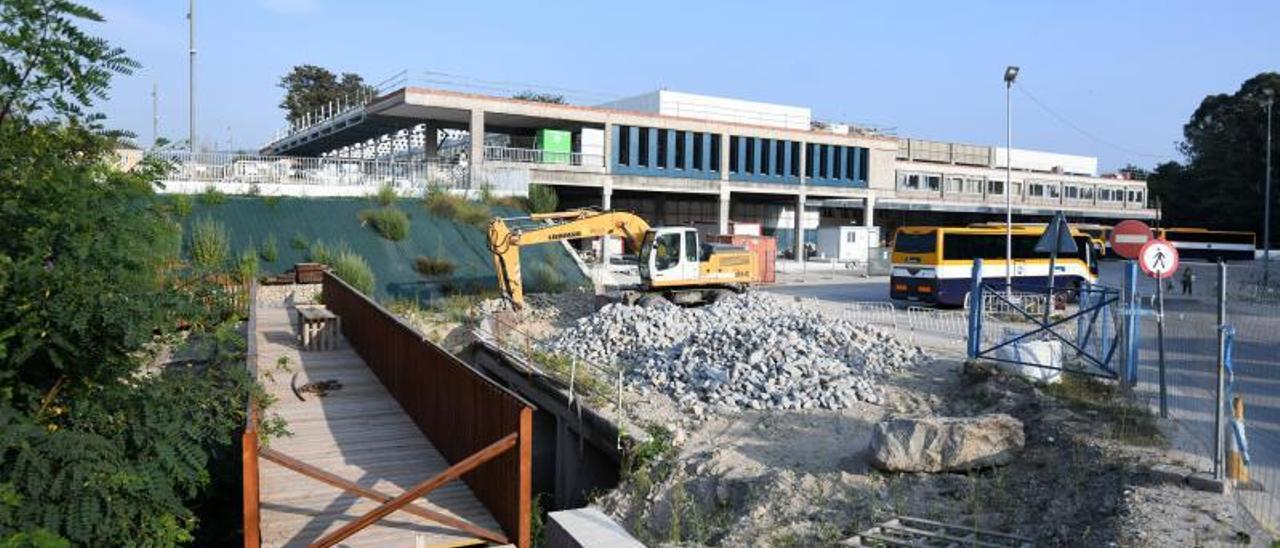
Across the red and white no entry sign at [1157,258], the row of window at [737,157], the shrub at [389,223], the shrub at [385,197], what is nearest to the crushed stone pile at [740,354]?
the red and white no entry sign at [1157,258]

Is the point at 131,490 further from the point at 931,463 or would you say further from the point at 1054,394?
the point at 1054,394

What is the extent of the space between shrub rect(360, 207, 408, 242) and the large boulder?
22842 mm

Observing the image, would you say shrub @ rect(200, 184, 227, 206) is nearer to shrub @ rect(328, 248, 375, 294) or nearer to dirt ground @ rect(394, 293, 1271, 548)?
shrub @ rect(328, 248, 375, 294)

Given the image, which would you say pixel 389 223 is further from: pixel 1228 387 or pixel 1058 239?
pixel 1228 387

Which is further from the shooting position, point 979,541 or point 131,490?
point 979,541

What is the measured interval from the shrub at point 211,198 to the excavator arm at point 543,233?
10968mm

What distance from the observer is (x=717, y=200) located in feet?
172

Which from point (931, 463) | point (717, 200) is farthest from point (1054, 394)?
point (717, 200)

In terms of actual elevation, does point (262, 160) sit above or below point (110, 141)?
above

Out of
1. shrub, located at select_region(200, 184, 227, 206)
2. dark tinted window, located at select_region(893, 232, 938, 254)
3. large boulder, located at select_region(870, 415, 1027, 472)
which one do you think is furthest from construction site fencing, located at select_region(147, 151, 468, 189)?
large boulder, located at select_region(870, 415, 1027, 472)

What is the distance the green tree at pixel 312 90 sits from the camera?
7675 centimetres

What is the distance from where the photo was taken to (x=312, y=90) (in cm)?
7800

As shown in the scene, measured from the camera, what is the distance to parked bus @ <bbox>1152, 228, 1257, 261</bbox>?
6097cm

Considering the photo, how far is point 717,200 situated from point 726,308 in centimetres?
2997
